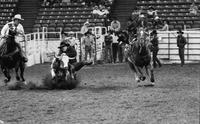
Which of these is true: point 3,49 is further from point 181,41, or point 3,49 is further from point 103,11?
point 103,11

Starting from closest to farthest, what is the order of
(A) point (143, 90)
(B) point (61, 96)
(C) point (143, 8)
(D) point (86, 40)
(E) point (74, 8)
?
(B) point (61, 96) → (A) point (143, 90) → (D) point (86, 40) → (C) point (143, 8) → (E) point (74, 8)

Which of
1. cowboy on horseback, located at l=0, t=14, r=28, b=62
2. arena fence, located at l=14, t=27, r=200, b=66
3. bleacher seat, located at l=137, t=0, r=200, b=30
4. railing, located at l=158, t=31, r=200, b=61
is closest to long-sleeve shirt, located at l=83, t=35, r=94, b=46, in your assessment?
arena fence, located at l=14, t=27, r=200, b=66

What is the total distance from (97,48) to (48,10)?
8.88 m

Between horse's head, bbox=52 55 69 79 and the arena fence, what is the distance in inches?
424

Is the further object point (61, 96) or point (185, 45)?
point (185, 45)

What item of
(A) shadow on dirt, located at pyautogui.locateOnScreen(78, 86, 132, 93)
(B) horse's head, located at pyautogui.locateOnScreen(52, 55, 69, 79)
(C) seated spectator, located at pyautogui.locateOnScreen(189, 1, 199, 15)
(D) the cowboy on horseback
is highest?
(C) seated spectator, located at pyautogui.locateOnScreen(189, 1, 199, 15)

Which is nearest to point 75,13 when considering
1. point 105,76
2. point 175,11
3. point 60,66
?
point 175,11

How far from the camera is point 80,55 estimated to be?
27.6 m

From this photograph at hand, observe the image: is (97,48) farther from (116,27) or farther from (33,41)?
(33,41)

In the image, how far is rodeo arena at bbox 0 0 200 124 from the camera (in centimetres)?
1041

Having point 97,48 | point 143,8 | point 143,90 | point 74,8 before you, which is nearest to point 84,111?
point 143,90

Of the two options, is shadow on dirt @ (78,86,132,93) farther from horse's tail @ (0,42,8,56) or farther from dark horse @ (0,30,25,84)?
horse's tail @ (0,42,8,56)

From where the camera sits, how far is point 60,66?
1559 cm

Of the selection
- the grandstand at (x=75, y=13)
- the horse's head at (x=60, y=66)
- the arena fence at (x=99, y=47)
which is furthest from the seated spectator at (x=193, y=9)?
the horse's head at (x=60, y=66)
